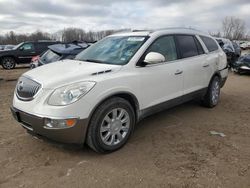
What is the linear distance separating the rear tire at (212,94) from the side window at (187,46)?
3.23 ft

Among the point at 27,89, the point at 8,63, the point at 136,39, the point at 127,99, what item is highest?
the point at 136,39

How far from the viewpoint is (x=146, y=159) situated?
3.52m

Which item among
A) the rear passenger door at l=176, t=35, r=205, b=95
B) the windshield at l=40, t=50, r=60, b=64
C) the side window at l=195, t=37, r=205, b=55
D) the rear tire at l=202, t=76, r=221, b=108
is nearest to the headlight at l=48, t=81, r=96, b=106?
the rear passenger door at l=176, t=35, r=205, b=95

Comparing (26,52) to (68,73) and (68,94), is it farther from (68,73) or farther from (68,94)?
(68,94)

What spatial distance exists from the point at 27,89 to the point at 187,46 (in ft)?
10.3

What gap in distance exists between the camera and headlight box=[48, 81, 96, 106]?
3166 millimetres

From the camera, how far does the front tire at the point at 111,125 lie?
11.2 ft

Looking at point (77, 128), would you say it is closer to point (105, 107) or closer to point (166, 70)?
point (105, 107)

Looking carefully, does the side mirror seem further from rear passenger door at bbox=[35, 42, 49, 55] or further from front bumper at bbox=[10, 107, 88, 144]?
rear passenger door at bbox=[35, 42, 49, 55]

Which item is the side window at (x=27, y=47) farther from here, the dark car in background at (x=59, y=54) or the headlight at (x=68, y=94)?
the headlight at (x=68, y=94)

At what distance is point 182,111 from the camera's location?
569 cm

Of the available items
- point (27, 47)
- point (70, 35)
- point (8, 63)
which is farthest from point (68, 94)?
point (70, 35)

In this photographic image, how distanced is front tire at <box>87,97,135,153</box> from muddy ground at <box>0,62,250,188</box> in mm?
160

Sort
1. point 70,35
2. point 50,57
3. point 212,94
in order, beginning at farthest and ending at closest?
point 70,35 → point 50,57 → point 212,94
